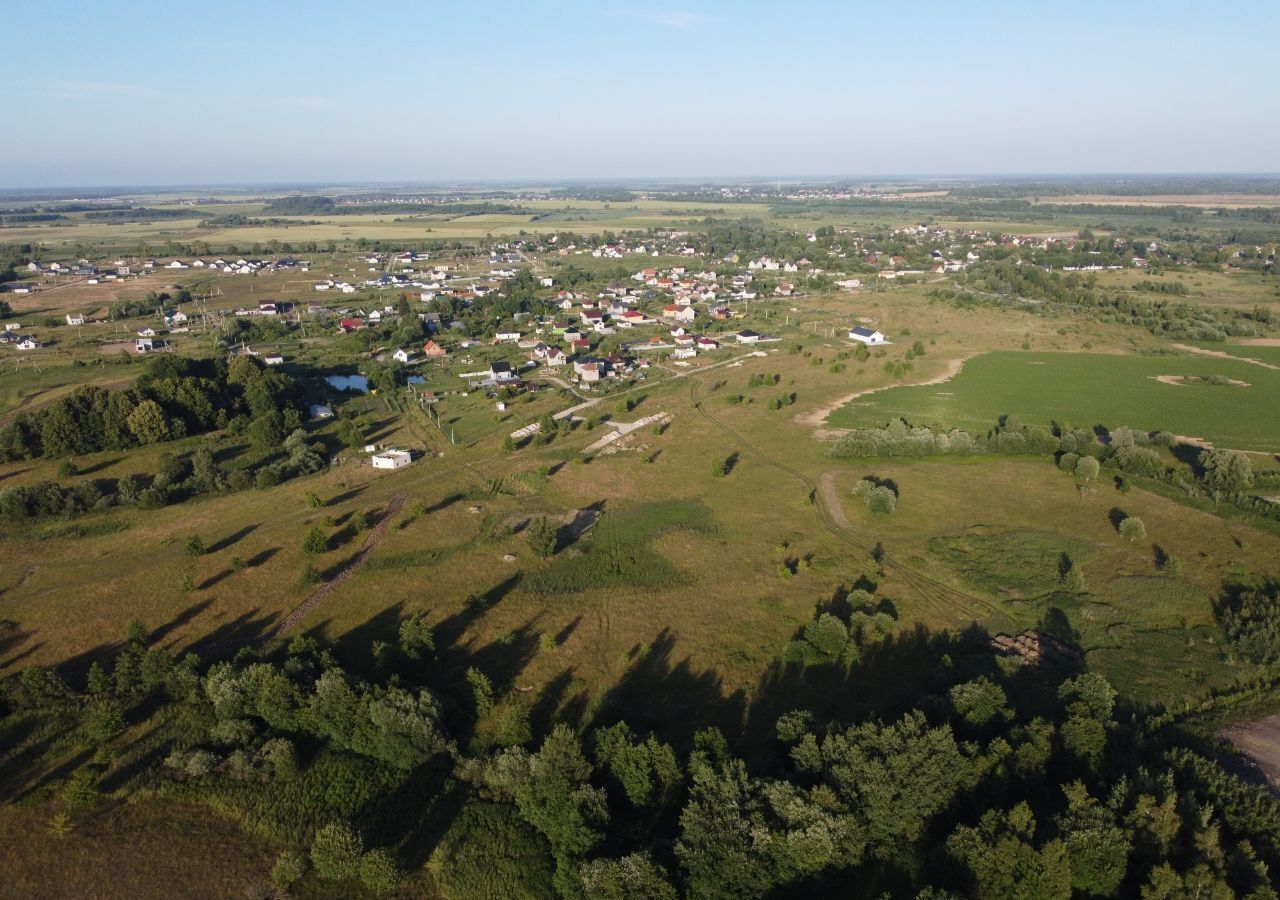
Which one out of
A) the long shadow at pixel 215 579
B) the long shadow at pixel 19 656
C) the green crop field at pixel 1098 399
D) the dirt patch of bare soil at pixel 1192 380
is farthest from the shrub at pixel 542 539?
the dirt patch of bare soil at pixel 1192 380

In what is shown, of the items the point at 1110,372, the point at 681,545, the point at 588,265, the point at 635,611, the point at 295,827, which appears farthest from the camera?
the point at 588,265

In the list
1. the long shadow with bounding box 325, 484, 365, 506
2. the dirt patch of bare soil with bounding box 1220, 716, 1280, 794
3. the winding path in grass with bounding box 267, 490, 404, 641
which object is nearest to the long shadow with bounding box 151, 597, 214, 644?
the winding path in grass with bounding box 267, 490, 404, 641

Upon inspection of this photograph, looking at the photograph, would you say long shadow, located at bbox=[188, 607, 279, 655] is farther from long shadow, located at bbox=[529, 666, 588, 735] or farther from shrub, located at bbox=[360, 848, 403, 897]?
shrub, located at bbox=[360, 848, 403, 897]

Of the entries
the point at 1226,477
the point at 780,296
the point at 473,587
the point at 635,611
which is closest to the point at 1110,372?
the point at 1226,477

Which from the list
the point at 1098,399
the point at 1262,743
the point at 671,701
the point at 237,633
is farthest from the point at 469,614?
the point at 1098,399

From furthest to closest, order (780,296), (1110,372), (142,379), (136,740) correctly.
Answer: (780,296), (1110,372), (142,379), (136,740)

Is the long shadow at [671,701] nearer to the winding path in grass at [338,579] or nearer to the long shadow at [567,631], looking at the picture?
the long shadow at [567,631]

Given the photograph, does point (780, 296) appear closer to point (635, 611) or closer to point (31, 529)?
point (635, 611)
